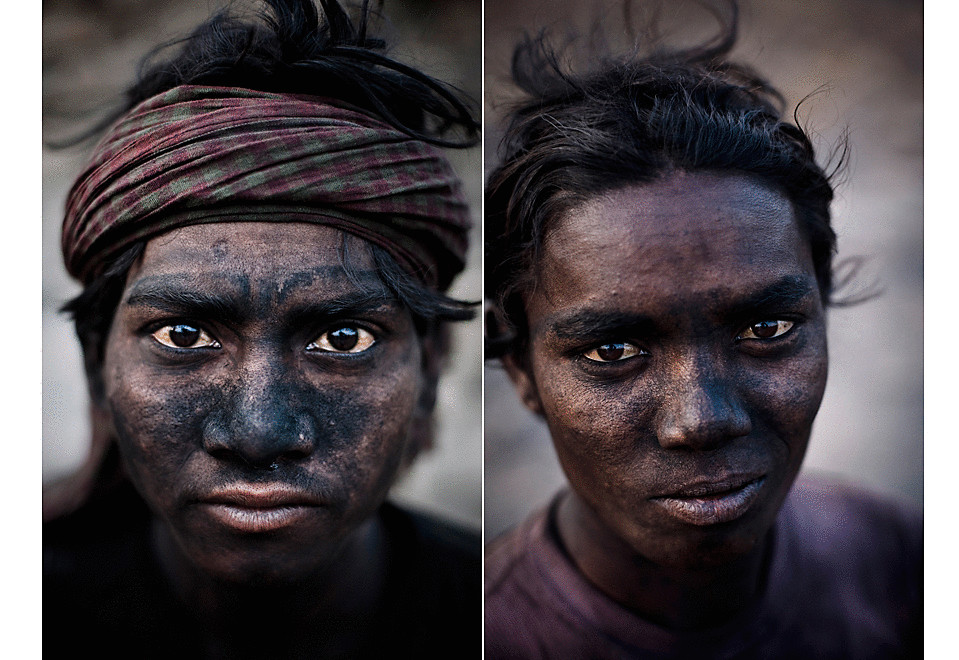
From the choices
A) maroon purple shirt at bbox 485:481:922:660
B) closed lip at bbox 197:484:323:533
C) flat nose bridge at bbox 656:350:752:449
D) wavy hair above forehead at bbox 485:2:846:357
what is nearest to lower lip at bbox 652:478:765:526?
flat nose bridge at bbox 656:350:752:449

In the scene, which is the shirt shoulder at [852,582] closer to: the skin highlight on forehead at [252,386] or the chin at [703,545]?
the chin at [703,545]

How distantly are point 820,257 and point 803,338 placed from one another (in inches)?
9.1

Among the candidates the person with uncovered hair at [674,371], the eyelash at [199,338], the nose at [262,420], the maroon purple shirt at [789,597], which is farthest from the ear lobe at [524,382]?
the nose at [262,420]

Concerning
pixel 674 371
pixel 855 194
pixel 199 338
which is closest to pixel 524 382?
pixel 674 371

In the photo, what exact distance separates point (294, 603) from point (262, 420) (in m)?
0.48

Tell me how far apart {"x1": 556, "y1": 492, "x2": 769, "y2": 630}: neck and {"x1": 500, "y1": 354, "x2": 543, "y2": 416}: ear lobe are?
0.24 meters

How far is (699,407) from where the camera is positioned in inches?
66.6

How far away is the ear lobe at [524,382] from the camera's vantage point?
1.87 metres

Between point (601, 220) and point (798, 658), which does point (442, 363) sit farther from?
point (798, 658)

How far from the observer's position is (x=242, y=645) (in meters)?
1.86

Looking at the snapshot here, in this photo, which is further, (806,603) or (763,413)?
(806,603)

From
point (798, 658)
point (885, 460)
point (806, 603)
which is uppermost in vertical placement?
point (885, 460)

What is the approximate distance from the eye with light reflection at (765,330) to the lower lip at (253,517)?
103 cm

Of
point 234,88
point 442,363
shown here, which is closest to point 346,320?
point 442,363
